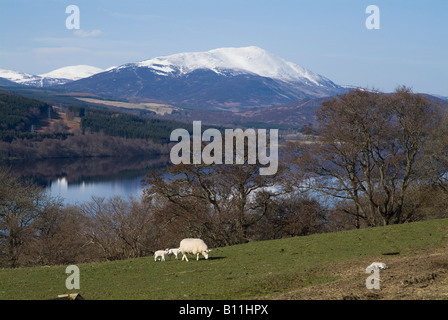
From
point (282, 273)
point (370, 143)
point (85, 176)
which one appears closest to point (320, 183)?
point (370, 143)

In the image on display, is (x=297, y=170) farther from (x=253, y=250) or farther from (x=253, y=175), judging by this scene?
(x=253, y=250)

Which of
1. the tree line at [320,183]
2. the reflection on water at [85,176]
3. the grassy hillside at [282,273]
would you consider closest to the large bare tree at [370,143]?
the tree line at [320,183]

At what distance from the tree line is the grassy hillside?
8.27 metres

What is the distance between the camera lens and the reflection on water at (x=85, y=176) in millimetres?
88875

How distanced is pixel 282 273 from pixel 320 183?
60.4ft

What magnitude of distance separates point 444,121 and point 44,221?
33277 millimetres

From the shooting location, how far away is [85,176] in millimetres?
120188

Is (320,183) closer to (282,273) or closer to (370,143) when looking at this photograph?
(370,143)

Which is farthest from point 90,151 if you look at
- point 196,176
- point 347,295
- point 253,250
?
point 347,295

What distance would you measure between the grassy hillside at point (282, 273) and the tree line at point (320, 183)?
27.1 feet

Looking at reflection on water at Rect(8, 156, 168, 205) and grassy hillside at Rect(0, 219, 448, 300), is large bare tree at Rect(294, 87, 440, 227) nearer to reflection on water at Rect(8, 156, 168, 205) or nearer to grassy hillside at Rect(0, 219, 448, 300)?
grassy hillside at Rect(0, 219, 448, 300)

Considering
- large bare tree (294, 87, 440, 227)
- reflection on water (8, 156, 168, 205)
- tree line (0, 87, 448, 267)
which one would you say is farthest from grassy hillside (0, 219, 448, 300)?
reflection on water (8, 156, 168, 205)

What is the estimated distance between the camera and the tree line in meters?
34.2

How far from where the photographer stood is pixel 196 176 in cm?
3634
